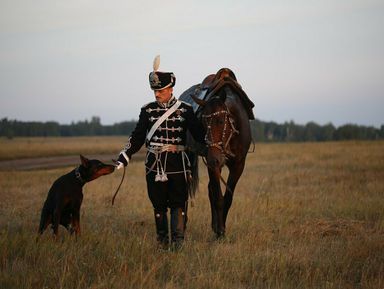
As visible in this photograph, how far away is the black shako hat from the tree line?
190 ft

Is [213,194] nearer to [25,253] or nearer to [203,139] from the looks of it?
[203,139]

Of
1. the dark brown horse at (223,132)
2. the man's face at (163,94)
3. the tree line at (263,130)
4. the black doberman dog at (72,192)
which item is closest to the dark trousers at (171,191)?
the dark brown horse at (223,132)

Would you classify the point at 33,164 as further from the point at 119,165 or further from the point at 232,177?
the point at 119,165

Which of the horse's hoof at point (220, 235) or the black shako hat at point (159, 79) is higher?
the black shako hat at point (159, 79)

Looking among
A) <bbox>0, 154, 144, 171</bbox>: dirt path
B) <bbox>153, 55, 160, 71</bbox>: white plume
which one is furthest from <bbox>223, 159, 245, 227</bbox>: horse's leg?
<bbox>0, 154, 144, 171</bbox>: dirt path

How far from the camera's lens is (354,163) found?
62.8 ft

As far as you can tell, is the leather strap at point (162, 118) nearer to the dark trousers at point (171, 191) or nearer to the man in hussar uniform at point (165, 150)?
the man in hussar uniform at point (165, 150)

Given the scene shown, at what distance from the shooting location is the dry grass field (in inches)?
196

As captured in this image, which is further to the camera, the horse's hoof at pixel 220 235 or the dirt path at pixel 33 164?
the dirt path at pixel 33 164

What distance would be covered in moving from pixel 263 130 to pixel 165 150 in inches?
3832

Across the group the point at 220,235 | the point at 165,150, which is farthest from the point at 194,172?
the point at 165,150

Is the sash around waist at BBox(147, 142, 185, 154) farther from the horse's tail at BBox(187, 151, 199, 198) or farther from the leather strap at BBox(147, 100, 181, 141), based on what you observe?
the horse's tail at BBox(187, 151, 199, 198)

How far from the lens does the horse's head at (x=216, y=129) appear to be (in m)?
6.52

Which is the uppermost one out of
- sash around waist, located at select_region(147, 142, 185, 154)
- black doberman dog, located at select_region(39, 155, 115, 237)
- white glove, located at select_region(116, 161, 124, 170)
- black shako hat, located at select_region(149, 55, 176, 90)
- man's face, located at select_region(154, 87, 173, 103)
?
black shako hat, located at select_region(149, 55, 176, 90)
